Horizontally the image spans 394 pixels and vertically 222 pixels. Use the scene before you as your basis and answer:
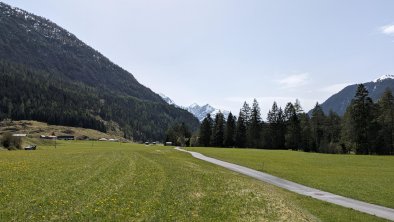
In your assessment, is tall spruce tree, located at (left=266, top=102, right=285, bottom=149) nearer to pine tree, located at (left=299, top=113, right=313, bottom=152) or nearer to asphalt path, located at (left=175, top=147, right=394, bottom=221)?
pine tree, located at (left=299, top=113, right=313, bottom=152)

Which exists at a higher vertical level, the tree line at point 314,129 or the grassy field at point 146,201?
the tree line at point 314,129

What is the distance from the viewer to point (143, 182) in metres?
34.1

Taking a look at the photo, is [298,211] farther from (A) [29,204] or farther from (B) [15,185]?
(B) [15,185]

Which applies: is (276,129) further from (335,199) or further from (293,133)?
(335,199)

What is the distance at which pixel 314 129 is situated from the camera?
155 m

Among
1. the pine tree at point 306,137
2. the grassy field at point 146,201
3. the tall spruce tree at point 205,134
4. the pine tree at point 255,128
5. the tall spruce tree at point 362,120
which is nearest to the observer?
the grassy field at point 146,201

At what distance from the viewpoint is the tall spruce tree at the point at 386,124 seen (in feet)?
379

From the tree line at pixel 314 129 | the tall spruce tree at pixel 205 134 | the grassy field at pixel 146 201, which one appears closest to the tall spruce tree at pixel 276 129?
the tree line at pixel 314 129

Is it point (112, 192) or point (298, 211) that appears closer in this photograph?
point (298, 211)

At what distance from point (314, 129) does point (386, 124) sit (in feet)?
130

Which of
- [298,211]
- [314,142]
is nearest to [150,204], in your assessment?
[298,211]

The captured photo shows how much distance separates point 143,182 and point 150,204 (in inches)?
419

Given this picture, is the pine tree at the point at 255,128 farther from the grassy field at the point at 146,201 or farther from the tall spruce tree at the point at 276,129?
the grassy field at the point at 146,201

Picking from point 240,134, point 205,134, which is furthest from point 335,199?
point 205,134
